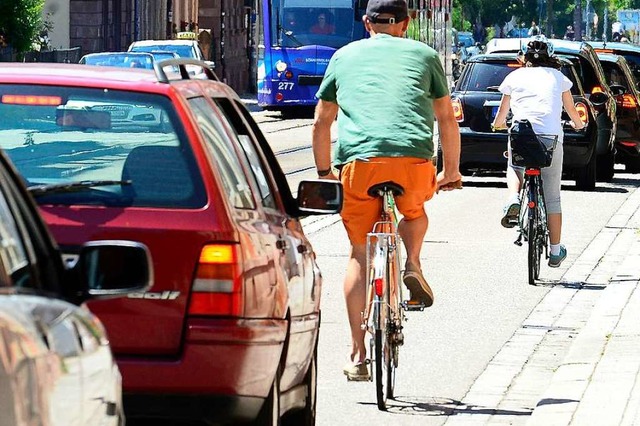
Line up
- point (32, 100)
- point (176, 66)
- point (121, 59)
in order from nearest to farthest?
1. point (32, 100)
2. point (176, 66)
3. point (121, 59)

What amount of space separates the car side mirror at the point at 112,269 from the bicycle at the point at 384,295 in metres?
3.99

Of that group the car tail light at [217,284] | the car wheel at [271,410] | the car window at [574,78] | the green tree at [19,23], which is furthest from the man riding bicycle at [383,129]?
the green tree at [19,23]

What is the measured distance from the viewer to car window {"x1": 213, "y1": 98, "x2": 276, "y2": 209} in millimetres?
6441

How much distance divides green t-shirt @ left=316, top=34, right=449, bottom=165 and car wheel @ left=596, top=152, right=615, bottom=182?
15.2 meters

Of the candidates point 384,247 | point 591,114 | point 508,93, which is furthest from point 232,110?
point 591,114

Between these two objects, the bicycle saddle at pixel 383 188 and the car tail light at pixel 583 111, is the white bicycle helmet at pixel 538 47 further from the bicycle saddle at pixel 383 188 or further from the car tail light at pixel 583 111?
the car tail light at pixel 583 111

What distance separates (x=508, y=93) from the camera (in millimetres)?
13570

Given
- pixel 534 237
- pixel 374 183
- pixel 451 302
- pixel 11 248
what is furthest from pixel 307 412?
pixel 534 237

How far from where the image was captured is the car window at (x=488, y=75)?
69.5ft

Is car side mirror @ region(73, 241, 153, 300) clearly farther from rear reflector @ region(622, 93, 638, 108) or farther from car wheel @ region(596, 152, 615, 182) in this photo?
rear reflector @ region(622, 93, 638, 108)

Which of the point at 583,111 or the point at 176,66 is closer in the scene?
the point at 176,66

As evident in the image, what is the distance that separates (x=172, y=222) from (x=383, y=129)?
2698mm

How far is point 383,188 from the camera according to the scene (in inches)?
320

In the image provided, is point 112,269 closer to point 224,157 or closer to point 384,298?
point 224,157
